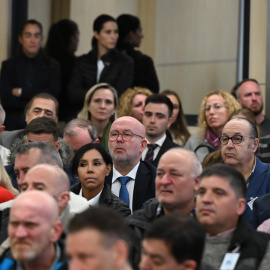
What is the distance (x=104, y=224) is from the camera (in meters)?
4.35

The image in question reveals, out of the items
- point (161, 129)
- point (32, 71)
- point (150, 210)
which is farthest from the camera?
point (32, 71)

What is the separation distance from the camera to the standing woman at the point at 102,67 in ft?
33.1

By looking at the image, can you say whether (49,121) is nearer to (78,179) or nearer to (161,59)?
(78,179)

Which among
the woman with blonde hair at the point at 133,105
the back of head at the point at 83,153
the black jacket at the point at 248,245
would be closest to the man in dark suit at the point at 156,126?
the woman with blonde hair at the point at 133,105

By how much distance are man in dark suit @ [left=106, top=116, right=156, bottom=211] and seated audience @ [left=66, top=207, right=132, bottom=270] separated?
8.66 ft

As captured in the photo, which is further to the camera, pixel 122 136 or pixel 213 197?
pixel 122 136

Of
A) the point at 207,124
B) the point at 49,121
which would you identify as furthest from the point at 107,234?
the point at 207,124

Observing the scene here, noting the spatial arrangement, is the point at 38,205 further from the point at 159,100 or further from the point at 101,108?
the point at 101,108

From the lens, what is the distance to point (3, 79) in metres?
10.3

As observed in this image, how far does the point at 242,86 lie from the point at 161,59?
268 cm

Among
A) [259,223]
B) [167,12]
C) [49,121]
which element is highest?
[167,12]

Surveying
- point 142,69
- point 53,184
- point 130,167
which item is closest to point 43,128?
point 130,167

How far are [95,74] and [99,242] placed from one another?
6.03 m

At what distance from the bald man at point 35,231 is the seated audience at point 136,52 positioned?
5706mm
